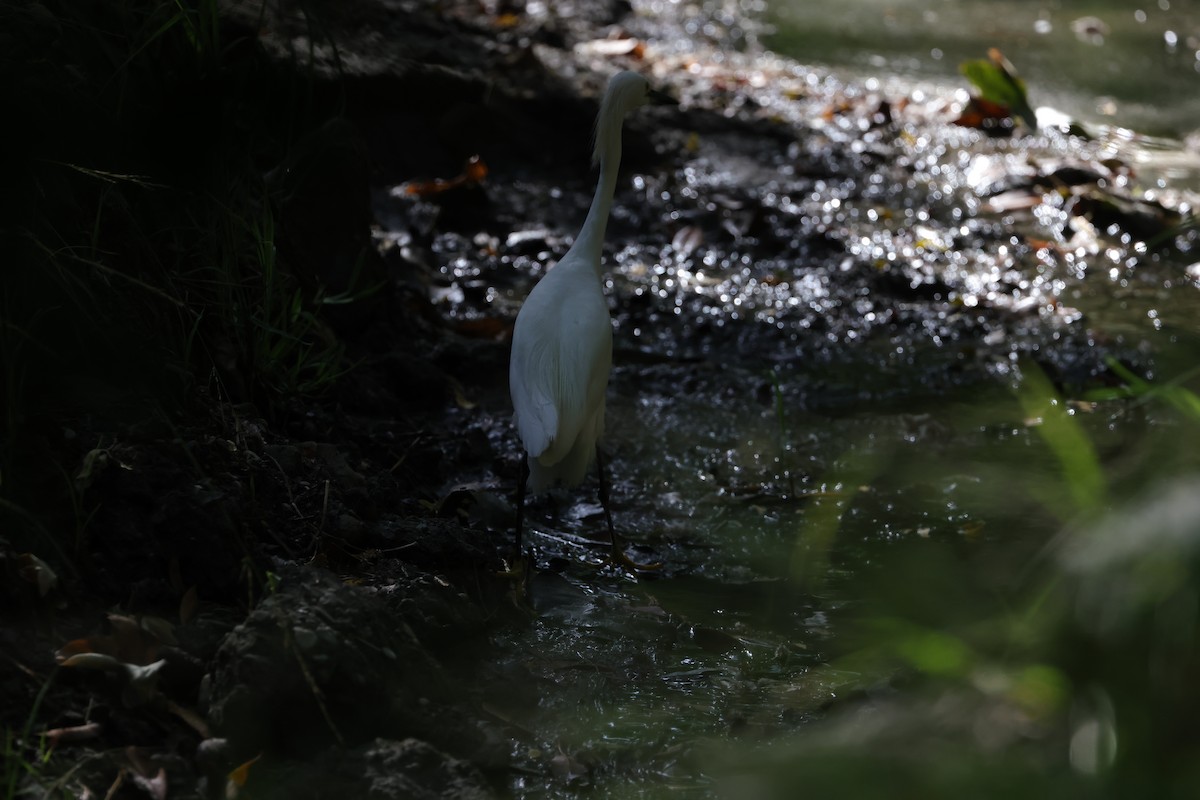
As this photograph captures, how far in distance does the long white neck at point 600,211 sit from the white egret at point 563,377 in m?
0.05

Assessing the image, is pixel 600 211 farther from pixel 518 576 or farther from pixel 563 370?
pixel 518 576

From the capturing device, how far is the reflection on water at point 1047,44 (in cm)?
732

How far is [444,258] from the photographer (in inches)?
208

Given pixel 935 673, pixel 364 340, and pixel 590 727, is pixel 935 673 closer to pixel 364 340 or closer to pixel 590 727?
pixel 590 727

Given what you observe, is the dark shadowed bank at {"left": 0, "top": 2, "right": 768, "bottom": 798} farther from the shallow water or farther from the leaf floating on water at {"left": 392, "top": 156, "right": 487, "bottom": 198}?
the leaf floating on water at {"left": 392, "top": 156, "right": 487, "bottom": 198}

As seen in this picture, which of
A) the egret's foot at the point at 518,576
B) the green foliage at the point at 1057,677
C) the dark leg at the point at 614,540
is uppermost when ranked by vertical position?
the green foliage at the point at 1057,677

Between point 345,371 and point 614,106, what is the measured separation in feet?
4.31

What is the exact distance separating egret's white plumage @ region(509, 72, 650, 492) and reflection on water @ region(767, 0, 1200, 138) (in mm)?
4477

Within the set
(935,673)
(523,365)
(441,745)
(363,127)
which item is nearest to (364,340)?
(523,365)

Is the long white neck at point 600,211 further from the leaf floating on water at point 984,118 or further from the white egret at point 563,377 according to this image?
the leaf floating on water at point 984,118

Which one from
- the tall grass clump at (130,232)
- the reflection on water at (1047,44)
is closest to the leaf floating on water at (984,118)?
the reflection on water at (1047,44)

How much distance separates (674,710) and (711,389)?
6.43 ft

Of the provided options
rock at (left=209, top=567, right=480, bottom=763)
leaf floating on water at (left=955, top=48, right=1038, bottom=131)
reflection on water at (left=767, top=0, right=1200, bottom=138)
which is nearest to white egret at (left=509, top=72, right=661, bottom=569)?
rock at (left=209, top=567, right=480, bottom=763)

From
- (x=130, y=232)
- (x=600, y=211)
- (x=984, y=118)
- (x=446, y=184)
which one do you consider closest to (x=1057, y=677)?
(x=130, y=232)
